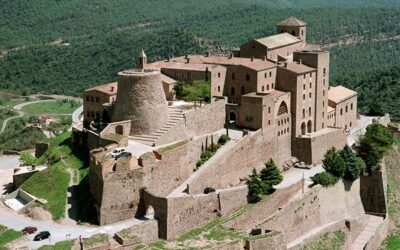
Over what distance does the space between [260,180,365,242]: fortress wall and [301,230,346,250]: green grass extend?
4.00 ft

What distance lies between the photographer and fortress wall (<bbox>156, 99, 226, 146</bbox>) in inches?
2080

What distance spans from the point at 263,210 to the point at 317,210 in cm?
562

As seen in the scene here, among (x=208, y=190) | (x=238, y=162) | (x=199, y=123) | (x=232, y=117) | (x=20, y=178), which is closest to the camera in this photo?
(x=208, y=190)

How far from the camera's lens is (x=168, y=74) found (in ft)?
203

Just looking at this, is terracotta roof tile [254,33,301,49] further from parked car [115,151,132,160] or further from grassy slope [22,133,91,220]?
parked car [115,151,132,160]

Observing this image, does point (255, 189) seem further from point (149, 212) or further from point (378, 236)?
point (378, 236)

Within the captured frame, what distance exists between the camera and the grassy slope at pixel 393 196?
5684 cm

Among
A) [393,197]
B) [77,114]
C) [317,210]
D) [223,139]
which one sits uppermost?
[223,139]

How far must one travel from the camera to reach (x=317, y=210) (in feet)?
177

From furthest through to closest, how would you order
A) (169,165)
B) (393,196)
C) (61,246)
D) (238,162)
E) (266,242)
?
1. (393,196)
2. (238,162)
3. (169,165)
4. (266,242)
5. (61,246)

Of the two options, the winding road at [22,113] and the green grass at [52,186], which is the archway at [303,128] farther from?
the winding road at [22,113]

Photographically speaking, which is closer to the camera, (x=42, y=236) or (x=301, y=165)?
(x=42, y=236)

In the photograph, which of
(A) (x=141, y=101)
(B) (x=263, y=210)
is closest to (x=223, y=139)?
(A) (x=141, y=101)

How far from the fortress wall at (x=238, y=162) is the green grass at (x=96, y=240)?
315 inches
